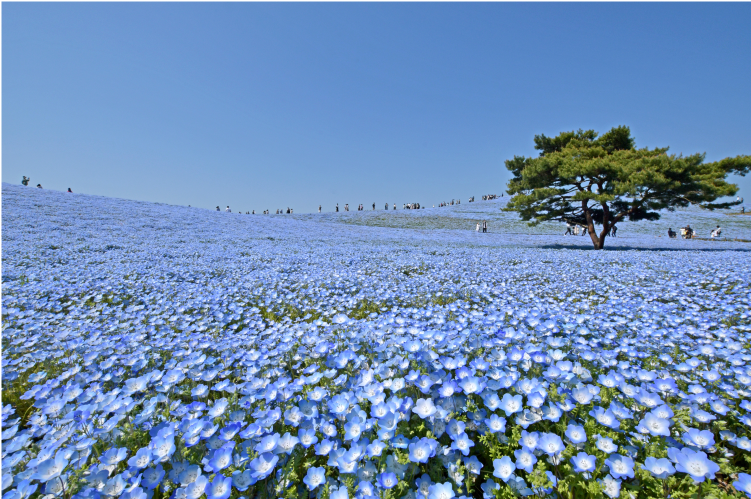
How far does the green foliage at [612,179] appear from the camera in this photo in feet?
47.4

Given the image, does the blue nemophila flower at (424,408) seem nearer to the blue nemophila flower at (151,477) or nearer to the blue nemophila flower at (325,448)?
the blue nemophila flower at (325,448)

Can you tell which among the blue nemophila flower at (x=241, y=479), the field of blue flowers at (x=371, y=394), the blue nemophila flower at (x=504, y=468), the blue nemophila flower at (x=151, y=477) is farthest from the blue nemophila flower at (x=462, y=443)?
the blue nemophila flower at (x=151, y=477)

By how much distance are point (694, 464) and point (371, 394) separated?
169cm

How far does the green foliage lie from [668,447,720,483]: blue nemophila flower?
16197 millimetres

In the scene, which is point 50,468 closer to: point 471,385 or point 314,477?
point 314,477

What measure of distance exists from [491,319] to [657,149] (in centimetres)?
2054

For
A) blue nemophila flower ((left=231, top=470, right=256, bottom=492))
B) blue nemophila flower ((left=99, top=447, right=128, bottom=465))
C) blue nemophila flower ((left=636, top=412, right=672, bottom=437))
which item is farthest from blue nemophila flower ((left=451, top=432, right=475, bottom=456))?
blue nemophila flower ((left=99, top=447, right=128, bottom=465))

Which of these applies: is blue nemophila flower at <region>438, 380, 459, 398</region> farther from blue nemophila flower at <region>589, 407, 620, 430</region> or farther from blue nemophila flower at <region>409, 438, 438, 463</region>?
blue nemophila flower at <region>589, 407, 620, 430</region>

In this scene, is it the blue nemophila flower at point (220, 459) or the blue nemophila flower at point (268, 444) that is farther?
the blue nemophila flower at point (268, 444)

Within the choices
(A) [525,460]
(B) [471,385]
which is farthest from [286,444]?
(A) [525,460]

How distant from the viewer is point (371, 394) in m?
2.19

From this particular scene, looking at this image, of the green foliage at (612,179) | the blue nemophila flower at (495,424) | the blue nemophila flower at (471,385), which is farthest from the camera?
the green foliage at (612,179)

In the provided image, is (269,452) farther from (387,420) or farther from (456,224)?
(456,224)

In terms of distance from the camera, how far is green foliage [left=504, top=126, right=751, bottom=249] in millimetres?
14461
